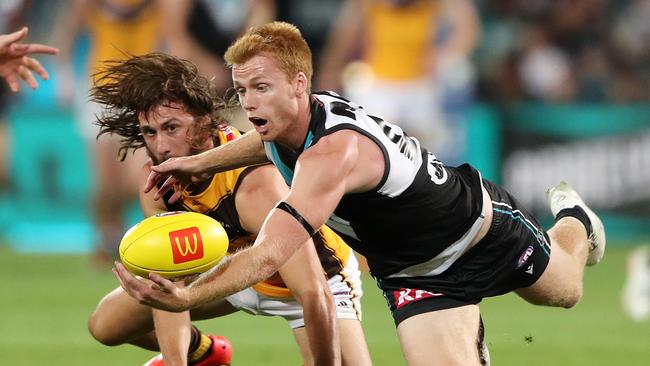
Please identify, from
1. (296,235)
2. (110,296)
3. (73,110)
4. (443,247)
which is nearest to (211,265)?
(296,235)

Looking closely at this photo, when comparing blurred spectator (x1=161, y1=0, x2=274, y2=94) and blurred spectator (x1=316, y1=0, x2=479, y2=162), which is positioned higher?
blurred spectator (x1=161, y1=0, x2=274, y2=94)

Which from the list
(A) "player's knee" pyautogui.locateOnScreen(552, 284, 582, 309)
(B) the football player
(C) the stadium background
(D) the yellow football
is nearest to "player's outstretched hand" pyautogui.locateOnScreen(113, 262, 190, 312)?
(B) the football player

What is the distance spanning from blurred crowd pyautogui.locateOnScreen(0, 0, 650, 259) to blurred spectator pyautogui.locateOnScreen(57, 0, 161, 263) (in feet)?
0.06

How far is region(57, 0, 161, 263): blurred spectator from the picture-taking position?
15406 mm

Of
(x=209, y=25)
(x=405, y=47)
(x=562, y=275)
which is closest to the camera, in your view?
(x=562, y=275)

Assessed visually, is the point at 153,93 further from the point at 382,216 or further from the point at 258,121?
the point at 382,216

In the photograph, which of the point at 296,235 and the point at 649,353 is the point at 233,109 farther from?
the point at 649,353

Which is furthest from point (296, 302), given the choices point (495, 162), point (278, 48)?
point (495, 162)

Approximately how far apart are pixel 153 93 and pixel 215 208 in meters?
0.66

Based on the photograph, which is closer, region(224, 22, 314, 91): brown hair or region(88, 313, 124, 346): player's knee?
region(224, 22, 314, 91): brown hair

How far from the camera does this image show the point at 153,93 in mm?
6426

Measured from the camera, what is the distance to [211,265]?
5598 millimetres

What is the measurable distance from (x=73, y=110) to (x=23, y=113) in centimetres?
74

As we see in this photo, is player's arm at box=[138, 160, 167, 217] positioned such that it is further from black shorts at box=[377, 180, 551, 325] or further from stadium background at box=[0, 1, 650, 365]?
stadium background at box=[0, 1, 650, 365]
